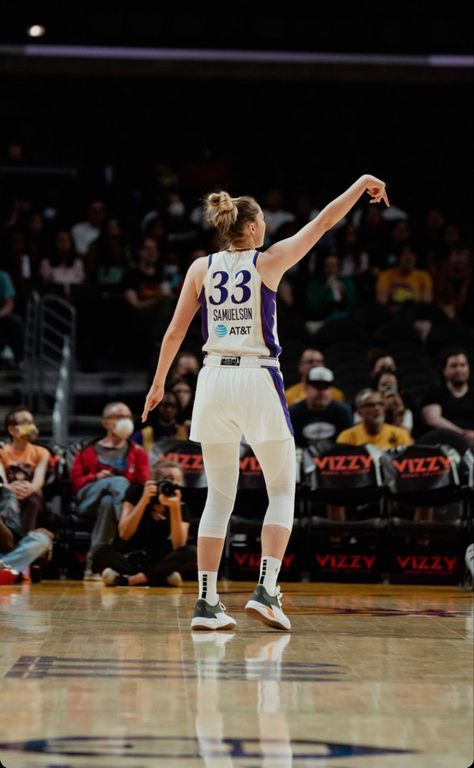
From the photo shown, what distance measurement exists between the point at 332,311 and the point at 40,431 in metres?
4.08

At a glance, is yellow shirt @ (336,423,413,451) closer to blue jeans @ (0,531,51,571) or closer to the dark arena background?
the dark arena background

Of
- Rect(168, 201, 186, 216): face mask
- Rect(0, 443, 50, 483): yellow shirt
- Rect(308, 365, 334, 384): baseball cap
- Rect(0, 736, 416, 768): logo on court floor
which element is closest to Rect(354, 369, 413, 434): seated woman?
Rect(308, 365, 334, 384): baseball cap

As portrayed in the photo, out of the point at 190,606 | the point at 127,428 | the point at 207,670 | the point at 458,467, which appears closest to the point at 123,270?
the point at 127,428

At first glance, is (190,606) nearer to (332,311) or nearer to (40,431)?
(40,431)

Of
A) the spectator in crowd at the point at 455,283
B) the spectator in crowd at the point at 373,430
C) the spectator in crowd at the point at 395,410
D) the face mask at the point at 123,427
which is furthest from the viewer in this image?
the spectator in crowd at the point at 455,283

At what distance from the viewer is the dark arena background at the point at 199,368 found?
4.11 metres

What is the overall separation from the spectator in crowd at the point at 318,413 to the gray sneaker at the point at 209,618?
16.5ft

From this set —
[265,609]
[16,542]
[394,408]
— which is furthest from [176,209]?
[265,609]

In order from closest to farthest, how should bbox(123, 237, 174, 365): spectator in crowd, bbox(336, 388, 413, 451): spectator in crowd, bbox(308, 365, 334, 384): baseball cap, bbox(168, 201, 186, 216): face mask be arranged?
1. bbox(336, 388, 413, 451): spectator in crowd
2. bbox(308, 365, 334, 384): baseball cap
3. bbox(123, 237, 174, 365): spectator in crowd
4. bbox(168, 201, 186, 216): face mask

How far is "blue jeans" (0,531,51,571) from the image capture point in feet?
30.1

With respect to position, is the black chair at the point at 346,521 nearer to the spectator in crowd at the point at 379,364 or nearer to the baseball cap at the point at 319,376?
the baseball cap at the point at 319,376

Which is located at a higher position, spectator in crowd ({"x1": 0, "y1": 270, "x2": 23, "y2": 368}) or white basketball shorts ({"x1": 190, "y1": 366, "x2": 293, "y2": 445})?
spectator in crowd ({"x1": 0, "y1": 270, "x2": 23, "y2": 368})

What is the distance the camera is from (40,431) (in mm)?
12664

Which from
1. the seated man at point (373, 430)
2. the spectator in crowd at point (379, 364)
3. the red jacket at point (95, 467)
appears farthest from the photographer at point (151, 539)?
the spectator in crowd at point (379, 364)
